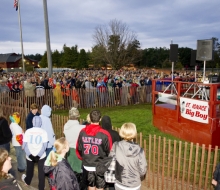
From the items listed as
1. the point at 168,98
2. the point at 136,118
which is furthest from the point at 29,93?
the point at 168,98

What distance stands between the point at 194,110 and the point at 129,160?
460cm

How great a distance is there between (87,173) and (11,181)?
59.4 inches

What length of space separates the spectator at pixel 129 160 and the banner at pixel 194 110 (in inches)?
167

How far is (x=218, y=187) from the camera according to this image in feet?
10.6

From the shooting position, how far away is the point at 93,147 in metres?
3.48

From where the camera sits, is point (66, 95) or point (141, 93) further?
point (141, 93)

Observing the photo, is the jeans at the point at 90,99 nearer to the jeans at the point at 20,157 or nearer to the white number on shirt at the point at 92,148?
the jeans at the point at 20,157

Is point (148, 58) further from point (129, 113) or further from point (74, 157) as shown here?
point (74, 157)

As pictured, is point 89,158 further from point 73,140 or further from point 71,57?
point 71,57

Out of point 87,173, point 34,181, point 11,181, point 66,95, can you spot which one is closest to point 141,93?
point 66,95

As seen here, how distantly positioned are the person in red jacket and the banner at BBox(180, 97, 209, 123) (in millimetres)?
4161

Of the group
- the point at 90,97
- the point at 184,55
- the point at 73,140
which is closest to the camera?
the point at 73,140

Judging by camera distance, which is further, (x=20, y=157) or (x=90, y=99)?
(x=90, y=99)

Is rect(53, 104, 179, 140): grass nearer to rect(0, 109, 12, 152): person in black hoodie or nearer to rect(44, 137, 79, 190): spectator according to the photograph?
rect(0, 109, 12, 152): person in black hoodie
